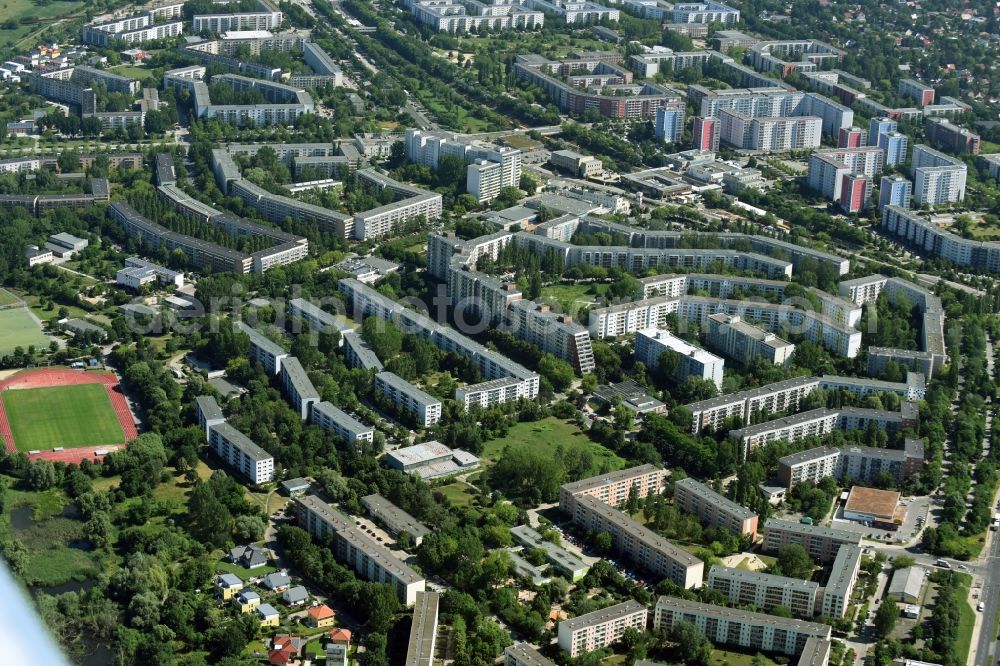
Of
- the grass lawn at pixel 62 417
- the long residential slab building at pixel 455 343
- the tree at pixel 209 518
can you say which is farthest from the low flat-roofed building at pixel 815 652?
the grass lawn at pixel 62 417

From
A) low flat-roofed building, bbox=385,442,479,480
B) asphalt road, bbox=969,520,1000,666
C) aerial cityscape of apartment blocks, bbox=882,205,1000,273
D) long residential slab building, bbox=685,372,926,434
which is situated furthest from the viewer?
aerial cityscape of apartment blocks, bbox=882,205,1000,273

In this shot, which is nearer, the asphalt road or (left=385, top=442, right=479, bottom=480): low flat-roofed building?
the asphalt road

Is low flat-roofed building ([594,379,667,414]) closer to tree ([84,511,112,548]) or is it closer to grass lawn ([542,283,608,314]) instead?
grass lawn ([542,283,608,314])

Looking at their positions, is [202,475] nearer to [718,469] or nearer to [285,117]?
[718,469]

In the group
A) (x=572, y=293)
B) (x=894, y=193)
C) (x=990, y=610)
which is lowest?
(x=990, y=610)

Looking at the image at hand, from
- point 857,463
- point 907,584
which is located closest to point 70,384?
point 857,463

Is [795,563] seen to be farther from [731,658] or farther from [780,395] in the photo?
[780,395]

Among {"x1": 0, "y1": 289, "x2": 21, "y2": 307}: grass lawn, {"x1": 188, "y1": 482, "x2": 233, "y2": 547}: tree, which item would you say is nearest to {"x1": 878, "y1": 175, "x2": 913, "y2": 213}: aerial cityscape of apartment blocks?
{"x1": 0, "y1": 289, "x2": 21, "y2": 307}: grass lawn
